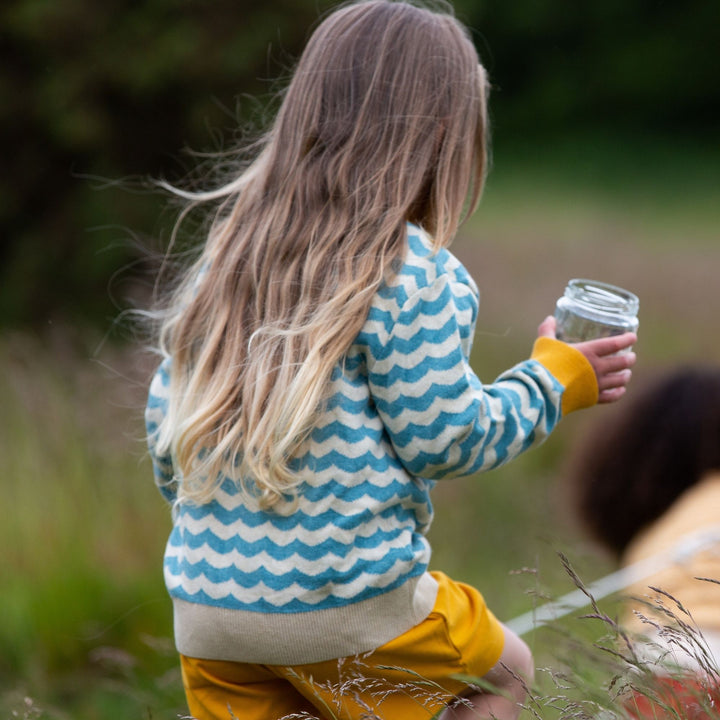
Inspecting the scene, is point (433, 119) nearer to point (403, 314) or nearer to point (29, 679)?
point (403, 314)

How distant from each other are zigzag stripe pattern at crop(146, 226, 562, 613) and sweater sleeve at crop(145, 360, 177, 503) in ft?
0.79

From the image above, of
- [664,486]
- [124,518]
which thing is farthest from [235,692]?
[124,518]

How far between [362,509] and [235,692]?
1.40 ft

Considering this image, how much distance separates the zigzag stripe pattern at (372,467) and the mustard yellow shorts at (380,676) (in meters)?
0.11

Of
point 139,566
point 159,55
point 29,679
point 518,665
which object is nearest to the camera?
point 518,665

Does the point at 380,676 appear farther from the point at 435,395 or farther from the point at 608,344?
the point at 608,344

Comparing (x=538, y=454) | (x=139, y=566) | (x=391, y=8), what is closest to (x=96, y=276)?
(x=538, y=454)

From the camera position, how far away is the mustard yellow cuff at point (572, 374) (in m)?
1.92

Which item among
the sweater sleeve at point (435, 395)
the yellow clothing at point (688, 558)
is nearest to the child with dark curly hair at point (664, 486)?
the yellow clothing at point (688, 558)

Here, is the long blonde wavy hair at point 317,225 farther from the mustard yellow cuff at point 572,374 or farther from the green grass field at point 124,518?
the green grass field at point 124,518

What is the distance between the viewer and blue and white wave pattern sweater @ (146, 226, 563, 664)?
5.71 ft

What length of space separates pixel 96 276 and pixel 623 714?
19.4 feet

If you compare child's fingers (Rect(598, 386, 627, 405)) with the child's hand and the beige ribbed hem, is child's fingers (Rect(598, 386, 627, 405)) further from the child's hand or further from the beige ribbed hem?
the beige ribbed hem

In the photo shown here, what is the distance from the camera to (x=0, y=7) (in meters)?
6.25
